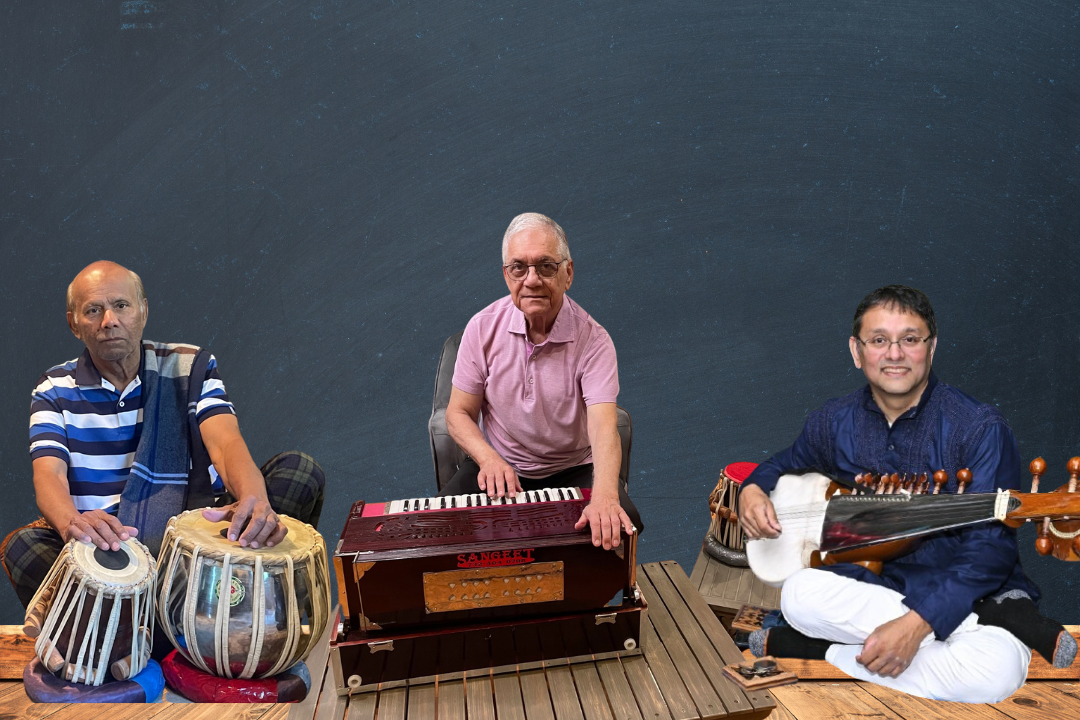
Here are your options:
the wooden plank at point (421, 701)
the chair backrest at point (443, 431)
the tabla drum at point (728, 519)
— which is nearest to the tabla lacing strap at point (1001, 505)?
the tabla drum at point (728, 519)

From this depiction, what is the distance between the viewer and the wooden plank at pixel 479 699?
2422 mm

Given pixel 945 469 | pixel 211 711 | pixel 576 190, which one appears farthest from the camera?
pixel 576 190

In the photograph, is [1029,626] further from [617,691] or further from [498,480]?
[498,480]

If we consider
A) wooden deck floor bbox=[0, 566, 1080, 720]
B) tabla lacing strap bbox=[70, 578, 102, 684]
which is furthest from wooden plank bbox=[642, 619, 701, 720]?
tabla lacing strap bbox=[70, 578, 102, 684]

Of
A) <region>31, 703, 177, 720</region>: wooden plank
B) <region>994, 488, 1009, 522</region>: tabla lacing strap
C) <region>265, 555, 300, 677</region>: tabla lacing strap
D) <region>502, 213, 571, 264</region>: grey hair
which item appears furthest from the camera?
<region>502, 213, 571, 264</region>: grey hair

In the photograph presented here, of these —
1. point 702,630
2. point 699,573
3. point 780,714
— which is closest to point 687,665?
point 702,630

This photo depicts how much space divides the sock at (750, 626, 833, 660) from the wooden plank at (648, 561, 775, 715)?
91mm

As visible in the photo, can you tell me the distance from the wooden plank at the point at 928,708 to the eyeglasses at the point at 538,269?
1.61m

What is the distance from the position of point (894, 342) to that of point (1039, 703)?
39.2 inches

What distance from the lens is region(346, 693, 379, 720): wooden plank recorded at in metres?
2.44

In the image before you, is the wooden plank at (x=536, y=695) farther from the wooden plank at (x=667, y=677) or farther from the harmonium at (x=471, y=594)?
the wooden plank at (x=667, y=677)

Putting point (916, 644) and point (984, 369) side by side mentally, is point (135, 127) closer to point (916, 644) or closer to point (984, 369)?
point (916, 644)

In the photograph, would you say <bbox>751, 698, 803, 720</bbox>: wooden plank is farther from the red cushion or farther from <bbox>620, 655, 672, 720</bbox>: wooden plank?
the red cushion

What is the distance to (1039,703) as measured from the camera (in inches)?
83.9
